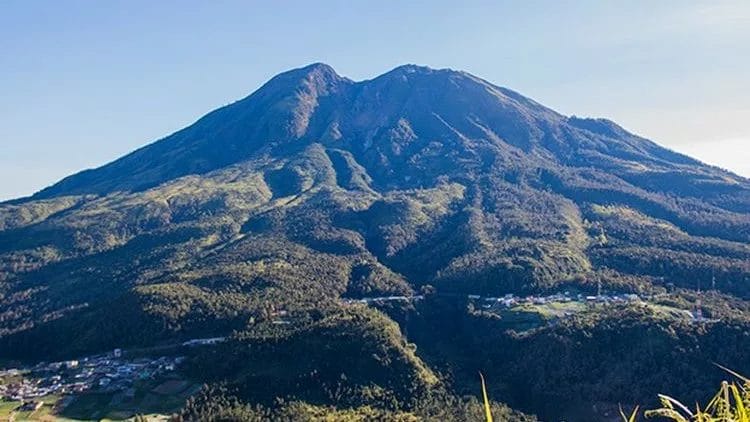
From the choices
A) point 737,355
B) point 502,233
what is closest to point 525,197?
point 502,233

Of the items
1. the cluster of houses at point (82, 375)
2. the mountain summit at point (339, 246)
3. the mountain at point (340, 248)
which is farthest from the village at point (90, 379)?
the mountain summit at point (339, 246)

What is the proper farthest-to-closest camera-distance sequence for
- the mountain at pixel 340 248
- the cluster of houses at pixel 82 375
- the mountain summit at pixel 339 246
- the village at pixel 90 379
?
the mountain summit at pixel 339 246, the mountain at pixel 340 248, the cluster of houses at pixel 82 375, the village at pixel 90 379

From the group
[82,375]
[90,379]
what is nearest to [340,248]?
[82,375]

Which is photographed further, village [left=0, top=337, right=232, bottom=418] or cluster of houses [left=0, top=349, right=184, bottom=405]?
cluster of houses [left=0, top=349, right=184, bottom=405]

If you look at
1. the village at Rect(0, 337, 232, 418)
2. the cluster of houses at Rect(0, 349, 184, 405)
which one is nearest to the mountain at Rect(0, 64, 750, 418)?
the village at Rect(0, 337, 232, 418)

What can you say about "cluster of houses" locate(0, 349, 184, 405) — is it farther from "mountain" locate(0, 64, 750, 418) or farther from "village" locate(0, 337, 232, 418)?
"mountain" locate(0, 64, 750, 418)

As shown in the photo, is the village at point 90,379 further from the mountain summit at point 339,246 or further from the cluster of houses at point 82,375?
the mountain summit at point 339,246

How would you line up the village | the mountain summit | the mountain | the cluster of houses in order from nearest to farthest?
the village
the cluster of houses
the mountain
the mountain summit

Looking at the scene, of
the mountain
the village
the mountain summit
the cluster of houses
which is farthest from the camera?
the mountain summit

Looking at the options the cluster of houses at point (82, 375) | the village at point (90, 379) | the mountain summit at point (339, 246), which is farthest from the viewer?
the mountain summit at point (339, 246)
